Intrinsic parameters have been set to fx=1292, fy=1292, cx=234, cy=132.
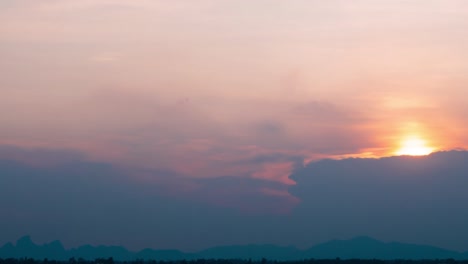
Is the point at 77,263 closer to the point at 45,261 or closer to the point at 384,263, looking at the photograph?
the point at 45,261

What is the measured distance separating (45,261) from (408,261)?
50.2m

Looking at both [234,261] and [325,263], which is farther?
[234,261]

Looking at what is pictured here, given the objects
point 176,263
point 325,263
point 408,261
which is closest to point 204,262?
point 176,263

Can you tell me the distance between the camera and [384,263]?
175 meters

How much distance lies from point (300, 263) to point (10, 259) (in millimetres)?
40255

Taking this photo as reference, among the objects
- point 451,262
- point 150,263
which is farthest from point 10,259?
point 451,262

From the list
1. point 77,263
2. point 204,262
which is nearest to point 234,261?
point 204,262

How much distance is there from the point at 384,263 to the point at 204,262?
2546 centimetres

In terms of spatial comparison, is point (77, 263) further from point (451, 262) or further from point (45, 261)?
point (451, 262)

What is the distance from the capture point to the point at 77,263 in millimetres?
179875

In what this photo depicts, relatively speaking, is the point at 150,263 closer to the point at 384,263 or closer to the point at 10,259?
the point at 10,259

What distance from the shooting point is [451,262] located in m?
175

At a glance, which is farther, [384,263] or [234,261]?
[234,261]

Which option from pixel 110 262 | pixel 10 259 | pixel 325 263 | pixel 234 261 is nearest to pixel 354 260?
pixel 325 263
